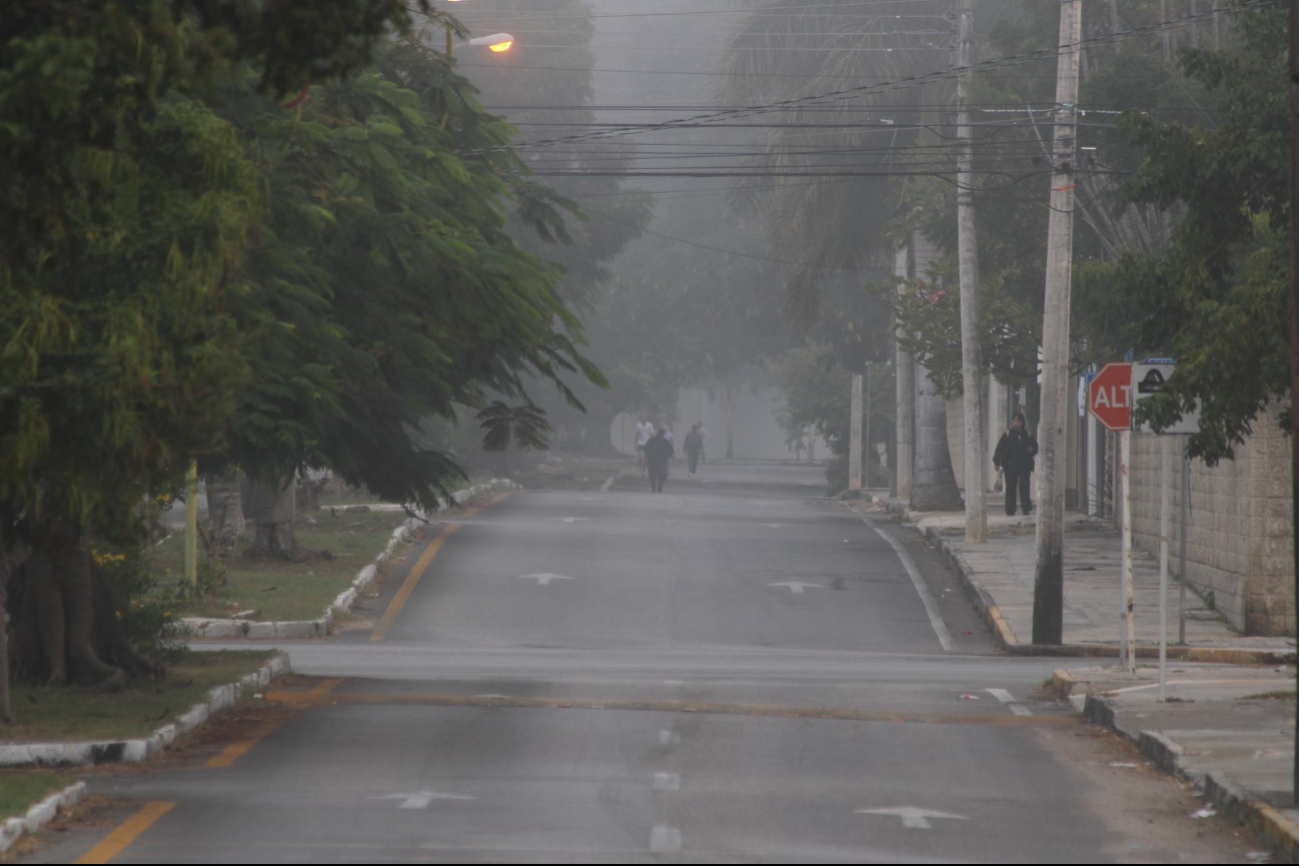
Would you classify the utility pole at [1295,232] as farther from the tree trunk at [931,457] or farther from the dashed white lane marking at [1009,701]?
the tree trunk at [931,457]

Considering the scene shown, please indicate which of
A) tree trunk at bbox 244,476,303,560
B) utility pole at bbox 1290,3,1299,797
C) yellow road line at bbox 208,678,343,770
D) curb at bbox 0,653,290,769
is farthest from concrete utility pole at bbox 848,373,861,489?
utility pole at bbox 1290,3,1299,797

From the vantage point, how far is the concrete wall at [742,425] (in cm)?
11144

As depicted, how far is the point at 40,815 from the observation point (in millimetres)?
8453

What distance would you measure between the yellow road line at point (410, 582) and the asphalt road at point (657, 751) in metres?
0.11

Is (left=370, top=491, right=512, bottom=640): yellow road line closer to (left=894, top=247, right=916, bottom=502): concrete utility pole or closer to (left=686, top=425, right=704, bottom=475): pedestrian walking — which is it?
(left=894, top=247, right=916, bottom=502): concrete utility pole

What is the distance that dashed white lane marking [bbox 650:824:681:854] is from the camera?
26.2 feet

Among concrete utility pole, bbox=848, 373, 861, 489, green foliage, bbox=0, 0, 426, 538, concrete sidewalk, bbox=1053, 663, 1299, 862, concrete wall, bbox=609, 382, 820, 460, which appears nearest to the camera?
green foliage, bbox=0, 0, 426, 538

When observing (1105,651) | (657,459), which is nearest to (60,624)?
(1105,651)

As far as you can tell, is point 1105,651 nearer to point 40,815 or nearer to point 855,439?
point 40,815

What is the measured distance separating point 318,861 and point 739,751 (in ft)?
13.6

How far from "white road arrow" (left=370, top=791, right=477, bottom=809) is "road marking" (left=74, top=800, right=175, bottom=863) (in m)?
1.11

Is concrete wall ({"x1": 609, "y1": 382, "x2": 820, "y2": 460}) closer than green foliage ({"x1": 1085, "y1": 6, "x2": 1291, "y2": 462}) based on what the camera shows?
No

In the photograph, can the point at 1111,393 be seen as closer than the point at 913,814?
No

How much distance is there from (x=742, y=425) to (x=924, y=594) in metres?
89.8
